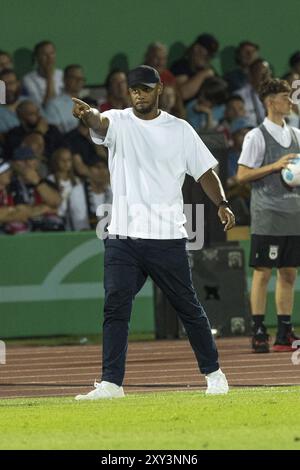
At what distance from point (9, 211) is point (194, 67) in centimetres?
334

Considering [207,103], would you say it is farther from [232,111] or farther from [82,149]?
[82,149]

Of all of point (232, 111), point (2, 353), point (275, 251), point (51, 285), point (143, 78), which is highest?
point (143, 78)

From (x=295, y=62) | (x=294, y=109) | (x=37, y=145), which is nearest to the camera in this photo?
(x=37, y=145)

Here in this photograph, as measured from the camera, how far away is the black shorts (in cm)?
1554

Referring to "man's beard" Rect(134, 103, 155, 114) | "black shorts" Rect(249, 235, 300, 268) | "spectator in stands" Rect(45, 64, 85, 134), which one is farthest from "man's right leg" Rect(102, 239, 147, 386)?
"spectator in stands" Rect(45, 64, 85, 134)

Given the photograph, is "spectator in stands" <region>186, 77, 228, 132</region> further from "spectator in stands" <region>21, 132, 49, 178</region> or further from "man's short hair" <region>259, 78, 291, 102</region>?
"man's short hair" <region>259, 78, 291, 102</region>

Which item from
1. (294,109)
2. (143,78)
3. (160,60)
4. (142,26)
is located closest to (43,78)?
(160,60)

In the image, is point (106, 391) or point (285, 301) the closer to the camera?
point (106, 391)

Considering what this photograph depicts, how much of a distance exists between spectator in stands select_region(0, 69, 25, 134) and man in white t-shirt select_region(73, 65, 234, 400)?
8789mm

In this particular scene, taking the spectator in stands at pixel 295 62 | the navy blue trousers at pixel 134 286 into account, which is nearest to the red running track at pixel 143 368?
the navy blue trousers at pixel 134 286

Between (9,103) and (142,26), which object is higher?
(142,26)

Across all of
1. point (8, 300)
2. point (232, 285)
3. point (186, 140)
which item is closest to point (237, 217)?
point (232, 285)

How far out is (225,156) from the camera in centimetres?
1794

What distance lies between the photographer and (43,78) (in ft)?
66.7
